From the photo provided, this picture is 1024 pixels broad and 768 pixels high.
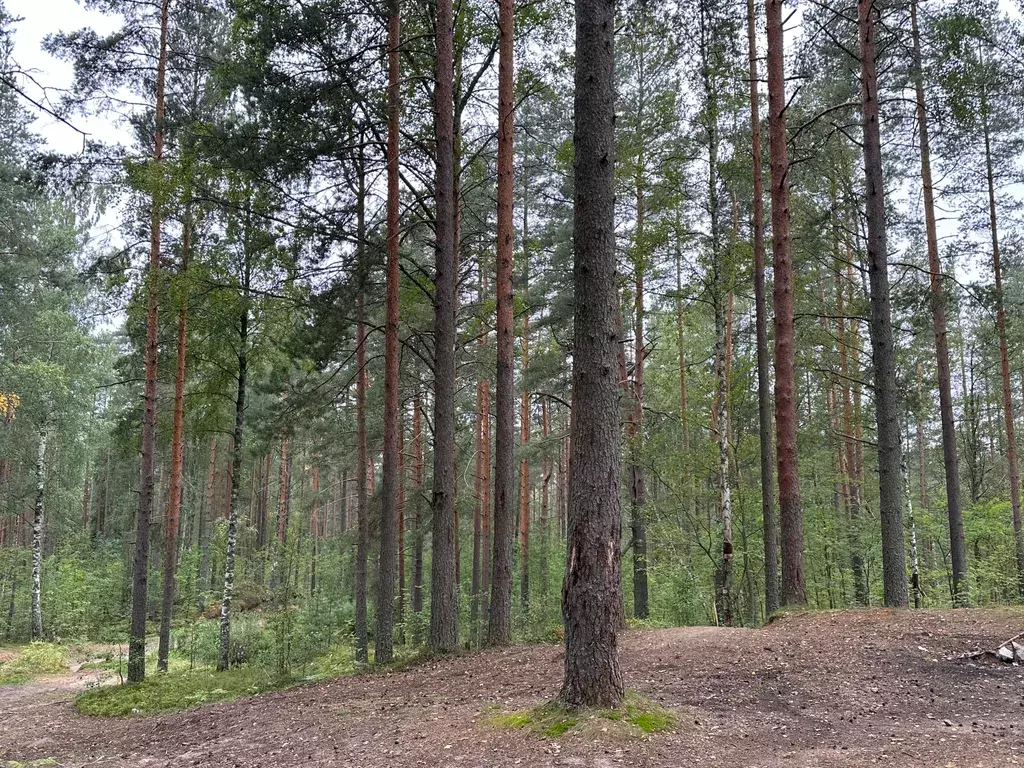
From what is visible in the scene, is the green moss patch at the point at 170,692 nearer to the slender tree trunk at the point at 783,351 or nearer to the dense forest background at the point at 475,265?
the dense forest background at the point at 475,265

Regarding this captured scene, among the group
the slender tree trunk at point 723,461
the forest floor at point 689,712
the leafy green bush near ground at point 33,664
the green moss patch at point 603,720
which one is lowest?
the leafy green bush near ground at point 33,664

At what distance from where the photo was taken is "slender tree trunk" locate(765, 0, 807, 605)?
907cm

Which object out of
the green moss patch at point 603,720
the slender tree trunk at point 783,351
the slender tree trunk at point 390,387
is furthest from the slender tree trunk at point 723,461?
the green moss patch at point 603,720

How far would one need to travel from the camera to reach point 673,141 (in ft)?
42.5

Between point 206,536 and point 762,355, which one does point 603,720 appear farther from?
point 206,536

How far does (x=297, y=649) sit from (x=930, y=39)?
1816 cm

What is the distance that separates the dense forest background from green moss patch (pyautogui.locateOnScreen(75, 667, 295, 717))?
1.00m

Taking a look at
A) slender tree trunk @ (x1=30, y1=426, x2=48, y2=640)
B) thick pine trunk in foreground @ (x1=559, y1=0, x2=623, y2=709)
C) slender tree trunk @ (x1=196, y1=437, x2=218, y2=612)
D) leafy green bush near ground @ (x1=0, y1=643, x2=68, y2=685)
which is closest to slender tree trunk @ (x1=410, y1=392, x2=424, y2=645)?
thick pine trunk in foreground @ (x1=559, y1=0, x2=623, y2=709)

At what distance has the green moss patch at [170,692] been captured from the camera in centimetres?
941

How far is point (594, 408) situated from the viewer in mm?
4887

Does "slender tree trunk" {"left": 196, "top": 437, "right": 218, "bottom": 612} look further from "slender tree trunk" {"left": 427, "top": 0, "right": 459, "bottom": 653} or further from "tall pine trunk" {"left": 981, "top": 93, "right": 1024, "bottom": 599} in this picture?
"tall pine trunk" {"left": 981, "top": 93, "right": 1024, "bottom": 599}

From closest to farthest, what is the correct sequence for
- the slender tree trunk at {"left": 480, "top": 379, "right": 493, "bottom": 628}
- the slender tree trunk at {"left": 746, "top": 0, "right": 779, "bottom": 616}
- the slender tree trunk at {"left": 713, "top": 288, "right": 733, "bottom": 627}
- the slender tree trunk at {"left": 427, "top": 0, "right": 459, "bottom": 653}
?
1. the slender tree trunk at {"left": 427, "top": 0, "right": 459, "bottom": 653}
2. the slender tree trunk at {"left": 746, "top": 0, "right": 779, "bottom": 616}
3. the slender tree trunk at {"left": 713, "top": 288, "right": 733, "bottom": 627}
4. the slender tree trunk at {"left": 480, "top": 379, "right": 493, "bottom": 628}

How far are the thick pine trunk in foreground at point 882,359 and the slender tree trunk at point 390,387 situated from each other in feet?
23.1

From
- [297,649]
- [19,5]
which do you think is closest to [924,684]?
[19,5]
